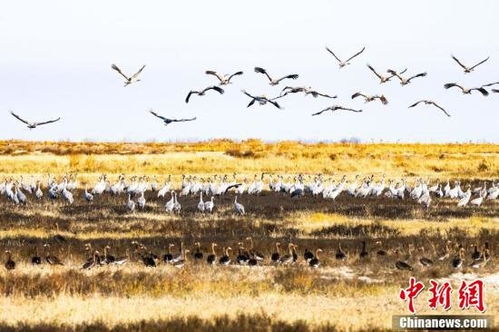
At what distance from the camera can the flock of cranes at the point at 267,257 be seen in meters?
21.9

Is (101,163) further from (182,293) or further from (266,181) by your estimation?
(182,293)

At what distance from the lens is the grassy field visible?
629 inches

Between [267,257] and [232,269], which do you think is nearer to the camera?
[232,269]

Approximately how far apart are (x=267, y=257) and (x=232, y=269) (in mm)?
2189

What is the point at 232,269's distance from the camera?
71.5ft

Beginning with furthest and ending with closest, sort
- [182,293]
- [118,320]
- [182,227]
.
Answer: [182,227] < [182,293] < [118,320]

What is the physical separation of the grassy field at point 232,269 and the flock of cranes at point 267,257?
155 millimetres

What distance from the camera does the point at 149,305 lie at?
56.3 ft

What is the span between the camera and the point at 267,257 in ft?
78.1

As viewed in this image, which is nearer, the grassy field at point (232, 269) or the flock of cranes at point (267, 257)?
the grassy field at point (232, 269)

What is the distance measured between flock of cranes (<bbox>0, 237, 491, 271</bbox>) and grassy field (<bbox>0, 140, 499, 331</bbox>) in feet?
0.51

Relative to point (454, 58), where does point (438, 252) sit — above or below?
below

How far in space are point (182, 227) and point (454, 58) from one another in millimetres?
10110

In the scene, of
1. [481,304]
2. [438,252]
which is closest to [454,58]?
[438,252]
